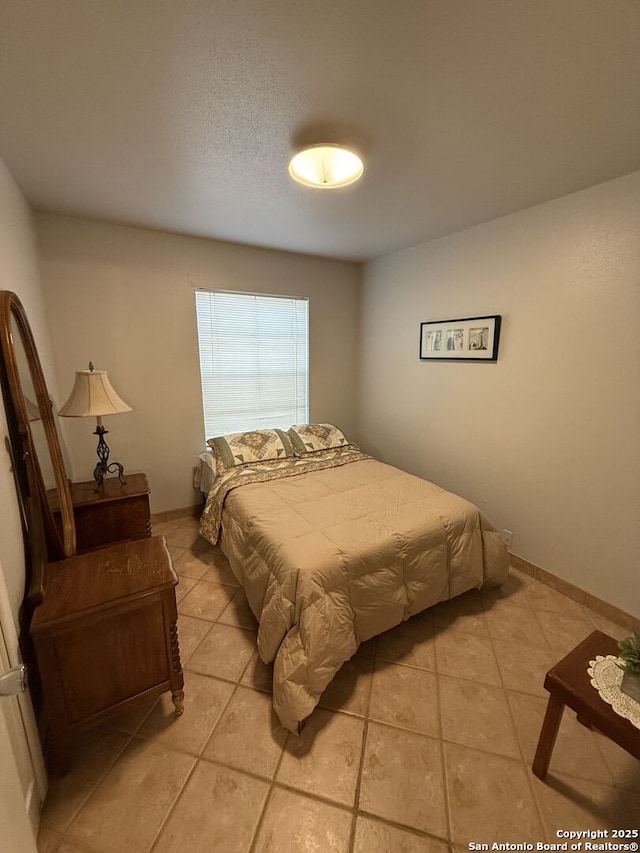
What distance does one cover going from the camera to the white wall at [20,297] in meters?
1.16

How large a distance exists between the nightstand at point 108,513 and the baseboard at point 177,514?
38.4 inches

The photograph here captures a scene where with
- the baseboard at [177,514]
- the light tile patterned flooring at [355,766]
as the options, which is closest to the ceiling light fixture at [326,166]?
the light tile patterned flooring at [355,766]

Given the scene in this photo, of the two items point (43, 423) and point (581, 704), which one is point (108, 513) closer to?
point (43, 423)

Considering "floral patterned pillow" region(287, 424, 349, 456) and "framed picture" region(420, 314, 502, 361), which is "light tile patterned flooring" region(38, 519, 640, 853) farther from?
"framed picture" region(420, 314, 502, 361)

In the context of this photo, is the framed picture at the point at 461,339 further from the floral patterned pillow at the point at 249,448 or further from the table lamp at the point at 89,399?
the table lamp at the point at 89,399

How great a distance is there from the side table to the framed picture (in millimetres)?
1789

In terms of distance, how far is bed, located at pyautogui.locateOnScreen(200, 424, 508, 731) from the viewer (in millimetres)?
1483

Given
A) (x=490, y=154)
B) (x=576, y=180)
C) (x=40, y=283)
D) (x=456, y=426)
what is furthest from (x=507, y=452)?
(x=40, y=283)

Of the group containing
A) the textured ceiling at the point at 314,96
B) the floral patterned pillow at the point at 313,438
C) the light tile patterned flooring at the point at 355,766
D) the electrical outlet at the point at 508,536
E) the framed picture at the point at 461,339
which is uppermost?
the textured ceiling at the point at 314,96

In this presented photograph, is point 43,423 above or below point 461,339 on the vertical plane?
below

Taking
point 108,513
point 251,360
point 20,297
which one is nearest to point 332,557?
point 108,513

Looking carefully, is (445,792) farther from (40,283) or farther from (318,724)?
(40,283)

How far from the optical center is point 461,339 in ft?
8.76

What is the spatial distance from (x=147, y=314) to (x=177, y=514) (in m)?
1.76
